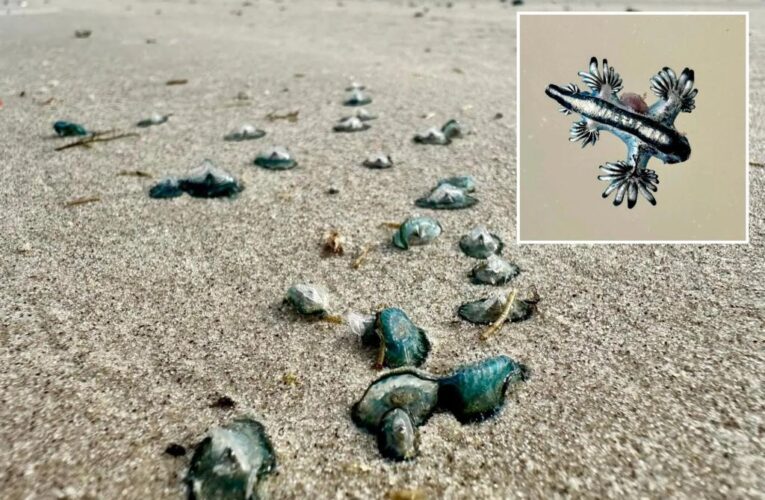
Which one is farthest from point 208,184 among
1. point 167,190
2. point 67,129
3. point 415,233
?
point 67,129

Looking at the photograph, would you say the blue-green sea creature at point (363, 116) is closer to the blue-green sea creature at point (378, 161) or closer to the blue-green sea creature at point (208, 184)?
the blue-green sea creature at point (378, 161)

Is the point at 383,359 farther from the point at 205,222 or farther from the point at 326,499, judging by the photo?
the point at 205,222

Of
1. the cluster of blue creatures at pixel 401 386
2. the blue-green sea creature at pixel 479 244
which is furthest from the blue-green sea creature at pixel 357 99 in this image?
the blue-green sea creature at pixel 479 244

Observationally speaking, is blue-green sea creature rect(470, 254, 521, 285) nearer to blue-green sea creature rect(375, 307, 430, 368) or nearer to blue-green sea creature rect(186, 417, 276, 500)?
blue-green sea creature rect(375, 307, 430, 368)

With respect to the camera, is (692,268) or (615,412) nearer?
(615,412)

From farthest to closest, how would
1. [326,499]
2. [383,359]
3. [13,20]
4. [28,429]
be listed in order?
1. [13,20]
2. [383,359]
3. [28,429]
4. [326,499]

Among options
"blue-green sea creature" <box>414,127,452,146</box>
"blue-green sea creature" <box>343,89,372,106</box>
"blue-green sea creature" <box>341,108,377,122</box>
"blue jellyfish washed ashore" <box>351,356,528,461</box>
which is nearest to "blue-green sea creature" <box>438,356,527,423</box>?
"blue jellyfish washed ashore" <box>351,356,528,461</box>

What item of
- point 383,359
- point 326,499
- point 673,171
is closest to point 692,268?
point 673,171
